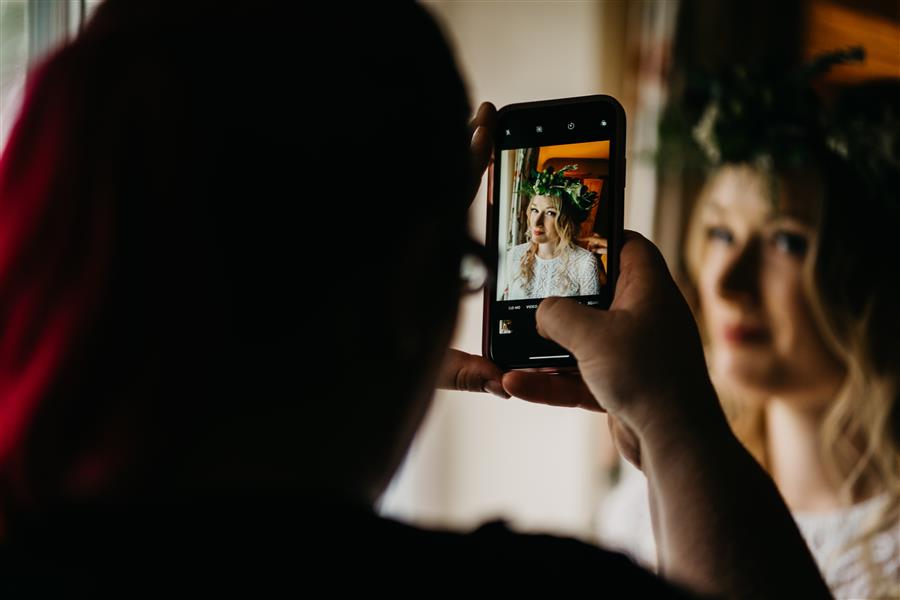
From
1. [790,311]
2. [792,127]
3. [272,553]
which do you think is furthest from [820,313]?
[272,553]

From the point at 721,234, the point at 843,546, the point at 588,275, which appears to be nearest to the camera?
the point at 588,275

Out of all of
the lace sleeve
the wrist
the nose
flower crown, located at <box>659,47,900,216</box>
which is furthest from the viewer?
the nose

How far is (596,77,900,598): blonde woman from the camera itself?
161 cm

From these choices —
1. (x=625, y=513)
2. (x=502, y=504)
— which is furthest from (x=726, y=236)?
(x=502, y=504)

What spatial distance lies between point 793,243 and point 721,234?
0.13m

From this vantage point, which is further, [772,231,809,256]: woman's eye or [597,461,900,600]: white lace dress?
[772,231,809,256]: woman's eye

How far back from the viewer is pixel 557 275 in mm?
827

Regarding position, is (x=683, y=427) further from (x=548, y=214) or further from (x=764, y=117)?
(x=764, y=117)

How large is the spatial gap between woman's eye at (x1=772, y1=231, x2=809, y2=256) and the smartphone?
936mm

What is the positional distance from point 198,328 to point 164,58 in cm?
11

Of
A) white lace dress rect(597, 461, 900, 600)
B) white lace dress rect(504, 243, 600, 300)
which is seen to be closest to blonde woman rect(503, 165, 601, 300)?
white lace dress rect(504, 243, 600, 300)

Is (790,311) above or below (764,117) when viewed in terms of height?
below

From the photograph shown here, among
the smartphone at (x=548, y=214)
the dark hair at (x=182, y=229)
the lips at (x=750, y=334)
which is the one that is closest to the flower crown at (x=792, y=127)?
the lips at (x=750, y=334)

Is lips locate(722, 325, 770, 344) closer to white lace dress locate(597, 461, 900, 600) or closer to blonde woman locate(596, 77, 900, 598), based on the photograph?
blonde woman locate(596, 77, 900, 598)
